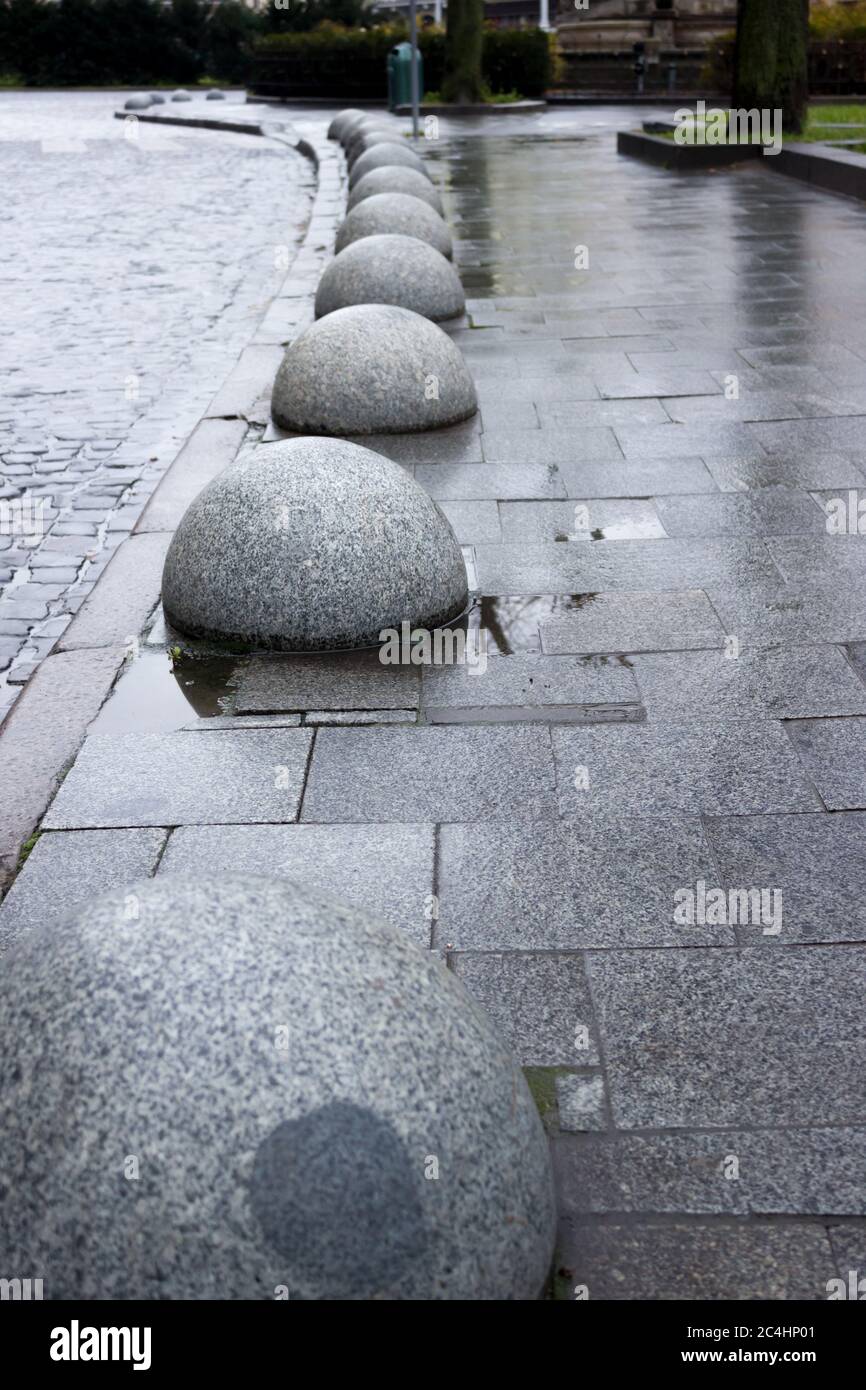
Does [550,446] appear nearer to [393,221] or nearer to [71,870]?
[71,870]

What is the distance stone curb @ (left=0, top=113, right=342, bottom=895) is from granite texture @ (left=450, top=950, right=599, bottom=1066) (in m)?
1.42

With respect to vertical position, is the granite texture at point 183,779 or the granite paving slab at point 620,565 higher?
the granite paving slab at point 620,565

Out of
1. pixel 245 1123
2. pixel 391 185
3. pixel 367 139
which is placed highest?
pixel 367 139

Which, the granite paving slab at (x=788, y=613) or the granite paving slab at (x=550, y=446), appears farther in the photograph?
the granite paving slab at (x=550, y=446)

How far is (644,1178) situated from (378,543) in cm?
312

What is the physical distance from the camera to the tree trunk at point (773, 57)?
70.7 feet

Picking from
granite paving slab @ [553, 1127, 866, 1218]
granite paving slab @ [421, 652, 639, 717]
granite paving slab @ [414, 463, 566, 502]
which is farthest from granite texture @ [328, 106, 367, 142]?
granite paving slab @ [553, 1127, 866, 1218]

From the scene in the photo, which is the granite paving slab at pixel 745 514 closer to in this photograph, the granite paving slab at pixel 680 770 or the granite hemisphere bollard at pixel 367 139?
the granite paving slab at pixel 680 770

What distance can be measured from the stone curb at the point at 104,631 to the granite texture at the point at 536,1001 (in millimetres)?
1416

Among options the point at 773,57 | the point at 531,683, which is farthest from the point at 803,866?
the point at 773,57

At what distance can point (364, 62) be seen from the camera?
42.3 meters

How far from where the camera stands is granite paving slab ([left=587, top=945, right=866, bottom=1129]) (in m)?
3.34

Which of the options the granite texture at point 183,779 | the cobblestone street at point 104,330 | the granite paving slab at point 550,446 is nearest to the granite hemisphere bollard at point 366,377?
the granite paving slab at point 550,446

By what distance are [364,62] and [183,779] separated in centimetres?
4147
